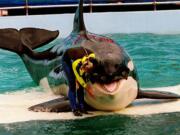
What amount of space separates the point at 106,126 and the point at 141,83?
327 centimetres

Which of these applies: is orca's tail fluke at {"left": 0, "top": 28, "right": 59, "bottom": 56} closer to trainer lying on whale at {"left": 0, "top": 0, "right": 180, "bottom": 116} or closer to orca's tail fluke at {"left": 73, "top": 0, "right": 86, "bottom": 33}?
trainer lying on whale at {"left": 0, "top": 0, "right": 180, "bottom": 116}

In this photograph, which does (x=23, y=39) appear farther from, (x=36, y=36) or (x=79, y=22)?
(x=79, y=22)

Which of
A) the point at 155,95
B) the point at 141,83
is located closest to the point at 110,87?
the point at 155,95

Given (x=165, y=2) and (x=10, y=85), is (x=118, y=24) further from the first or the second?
(x=10, y=85)

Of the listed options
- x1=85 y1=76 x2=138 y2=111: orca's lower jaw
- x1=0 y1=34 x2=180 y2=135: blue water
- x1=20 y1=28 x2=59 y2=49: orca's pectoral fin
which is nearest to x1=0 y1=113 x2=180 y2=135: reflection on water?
x1=0 y1=34 x2=180 y2=135: blue water

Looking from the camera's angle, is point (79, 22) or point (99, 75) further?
point (79, 22)

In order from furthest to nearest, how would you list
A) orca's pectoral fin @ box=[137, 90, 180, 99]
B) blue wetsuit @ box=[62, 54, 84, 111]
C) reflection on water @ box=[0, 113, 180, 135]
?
orca's pectoral fin @ box=[137, 90, 180, 99], blue wetsuit @ box=[62, 54, 84, 111], reflection on water @ box=[0, 113, 180, 135]

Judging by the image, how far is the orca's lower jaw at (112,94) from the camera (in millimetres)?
7148

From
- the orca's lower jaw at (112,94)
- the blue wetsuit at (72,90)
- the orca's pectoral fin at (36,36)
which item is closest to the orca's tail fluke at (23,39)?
the orca's pectoral fin at (36,36)

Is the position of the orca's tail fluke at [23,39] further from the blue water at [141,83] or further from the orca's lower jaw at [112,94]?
the orca's lower jaw at [112,94]

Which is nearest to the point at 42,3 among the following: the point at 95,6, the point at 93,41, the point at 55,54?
the point at 95,6

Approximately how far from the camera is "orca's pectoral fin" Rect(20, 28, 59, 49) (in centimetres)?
992

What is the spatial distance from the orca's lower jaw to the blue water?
0.58ft

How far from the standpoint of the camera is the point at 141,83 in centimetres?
1020
